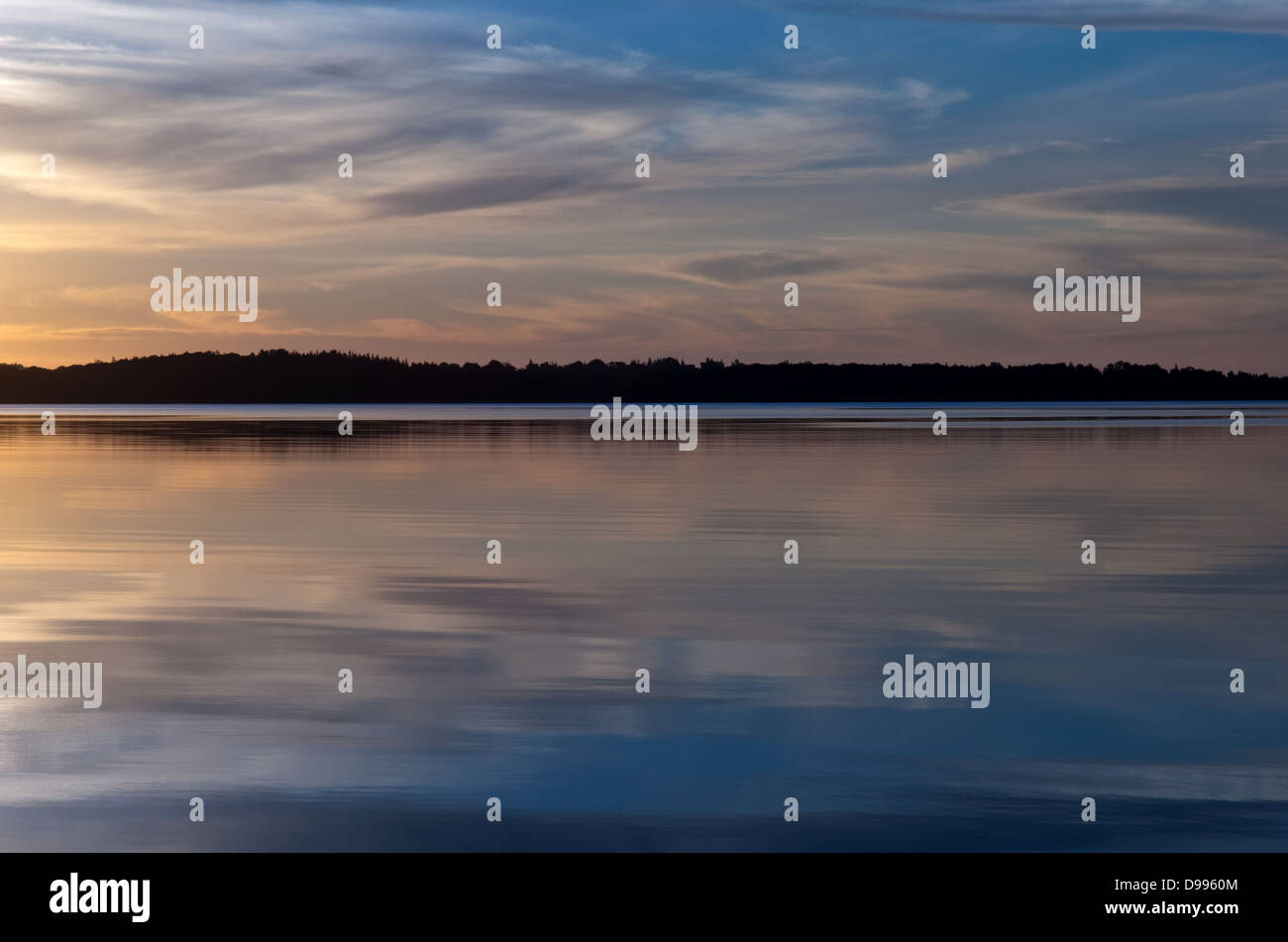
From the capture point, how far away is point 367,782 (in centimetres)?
998

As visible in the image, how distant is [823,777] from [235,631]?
314 inches

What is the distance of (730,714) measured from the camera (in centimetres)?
1182

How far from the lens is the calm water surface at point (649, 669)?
9312mm

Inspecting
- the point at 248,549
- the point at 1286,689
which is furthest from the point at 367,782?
the point at 248,549

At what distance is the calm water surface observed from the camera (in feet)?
30.6

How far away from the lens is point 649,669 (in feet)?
44.4

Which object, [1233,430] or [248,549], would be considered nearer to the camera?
[248,549]
